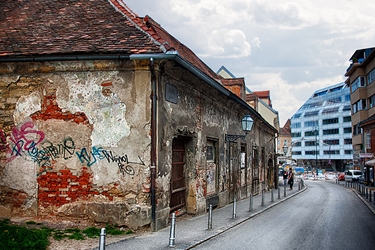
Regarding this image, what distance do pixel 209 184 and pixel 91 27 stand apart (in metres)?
7.14

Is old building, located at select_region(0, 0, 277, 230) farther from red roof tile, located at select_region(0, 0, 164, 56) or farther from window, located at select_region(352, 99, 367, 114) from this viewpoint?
window, located at select_region(352, 99, 367, 114)

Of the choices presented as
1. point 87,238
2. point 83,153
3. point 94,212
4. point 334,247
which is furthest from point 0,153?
point 334,247

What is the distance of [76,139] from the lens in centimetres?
1001

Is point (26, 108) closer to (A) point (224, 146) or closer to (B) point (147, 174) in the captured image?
(B) point (147, 174)

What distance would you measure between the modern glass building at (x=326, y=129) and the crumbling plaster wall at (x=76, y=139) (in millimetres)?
80166

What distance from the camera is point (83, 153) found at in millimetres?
9969

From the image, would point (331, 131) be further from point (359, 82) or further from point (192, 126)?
point (192, 126)

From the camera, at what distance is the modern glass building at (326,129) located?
91062 millimetres

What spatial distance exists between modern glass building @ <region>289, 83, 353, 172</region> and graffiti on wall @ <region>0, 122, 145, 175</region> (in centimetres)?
8026

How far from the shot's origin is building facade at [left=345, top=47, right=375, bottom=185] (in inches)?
1645

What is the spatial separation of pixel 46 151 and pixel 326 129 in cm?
9367

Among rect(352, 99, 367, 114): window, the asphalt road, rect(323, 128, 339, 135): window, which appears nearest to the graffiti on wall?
the asphalt road

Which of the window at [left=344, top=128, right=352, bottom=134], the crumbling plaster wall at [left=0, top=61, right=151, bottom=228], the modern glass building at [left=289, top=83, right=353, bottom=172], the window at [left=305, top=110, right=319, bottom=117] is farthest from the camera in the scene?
the window at [left=305, top=110, right=319, bottom=117]

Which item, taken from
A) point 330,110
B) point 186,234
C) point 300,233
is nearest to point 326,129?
point 330,110
